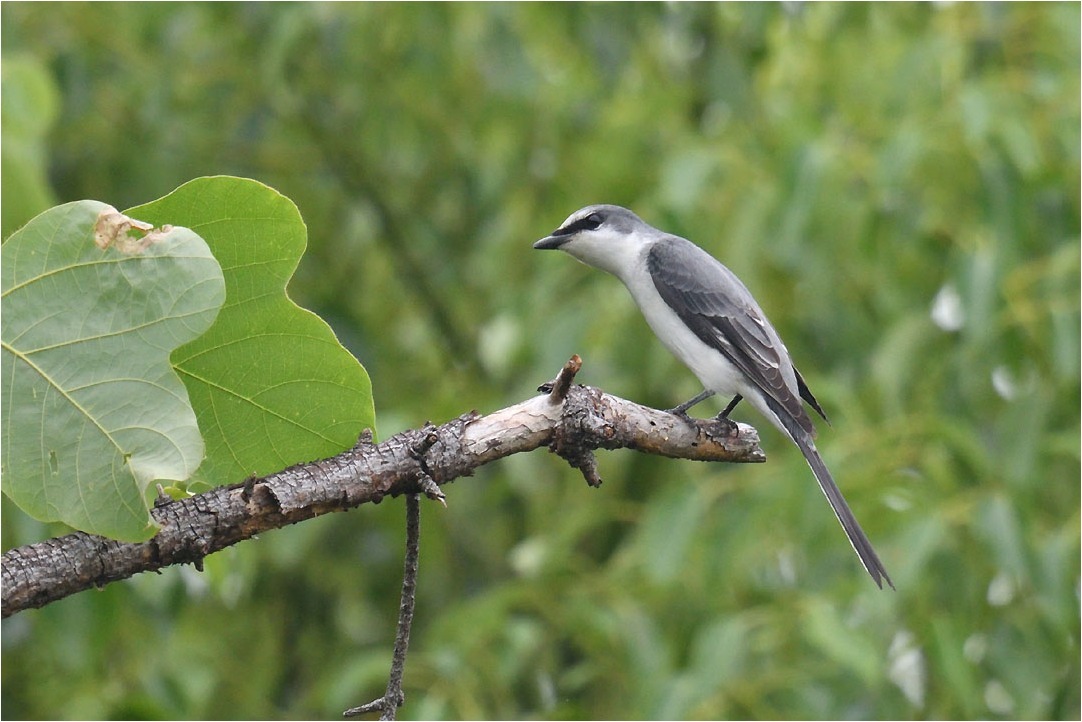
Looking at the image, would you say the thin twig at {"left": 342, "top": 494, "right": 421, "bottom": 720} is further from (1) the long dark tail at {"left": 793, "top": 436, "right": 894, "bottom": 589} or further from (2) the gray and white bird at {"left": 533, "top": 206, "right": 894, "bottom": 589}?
(2) the gray and white bird at {"left": 533, "top": 206, "right": 894, "bottom": 589}

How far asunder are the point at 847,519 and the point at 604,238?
4.96ft

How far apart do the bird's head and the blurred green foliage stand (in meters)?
0.37

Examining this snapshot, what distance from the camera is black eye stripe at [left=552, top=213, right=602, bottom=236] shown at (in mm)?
4480

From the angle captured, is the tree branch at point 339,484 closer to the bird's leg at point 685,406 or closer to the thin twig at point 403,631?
the thin twig at point 403,631

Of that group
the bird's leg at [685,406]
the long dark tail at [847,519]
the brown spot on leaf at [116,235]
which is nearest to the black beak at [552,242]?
the bird's leg at [685,406]

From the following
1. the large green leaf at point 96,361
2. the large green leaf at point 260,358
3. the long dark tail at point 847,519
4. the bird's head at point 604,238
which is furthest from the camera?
the bird's head at point 604,238

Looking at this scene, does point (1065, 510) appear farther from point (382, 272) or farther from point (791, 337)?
point (382, 272)

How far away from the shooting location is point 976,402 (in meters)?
5.30

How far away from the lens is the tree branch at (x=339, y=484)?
199 cm

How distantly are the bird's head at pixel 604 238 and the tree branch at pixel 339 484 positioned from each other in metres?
1.73

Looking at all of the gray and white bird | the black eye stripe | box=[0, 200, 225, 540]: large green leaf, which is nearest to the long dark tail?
the gray and white bird

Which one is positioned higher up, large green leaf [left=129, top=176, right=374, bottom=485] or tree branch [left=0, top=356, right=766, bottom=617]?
large green leaf [left=129, top=176, right=374, bottom=485]

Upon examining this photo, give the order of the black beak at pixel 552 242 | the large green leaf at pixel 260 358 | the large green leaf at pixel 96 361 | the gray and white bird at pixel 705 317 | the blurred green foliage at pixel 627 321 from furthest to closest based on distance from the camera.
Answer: the blurred green foliage at pixel 627 321 → the black beak at pixel 552 242 → the gray and white bird at pixel 705 317 → the large green leaf at pixel 260 358 → the large green leaf at pixel 96 361

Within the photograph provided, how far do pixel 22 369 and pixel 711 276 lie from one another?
2835mm
